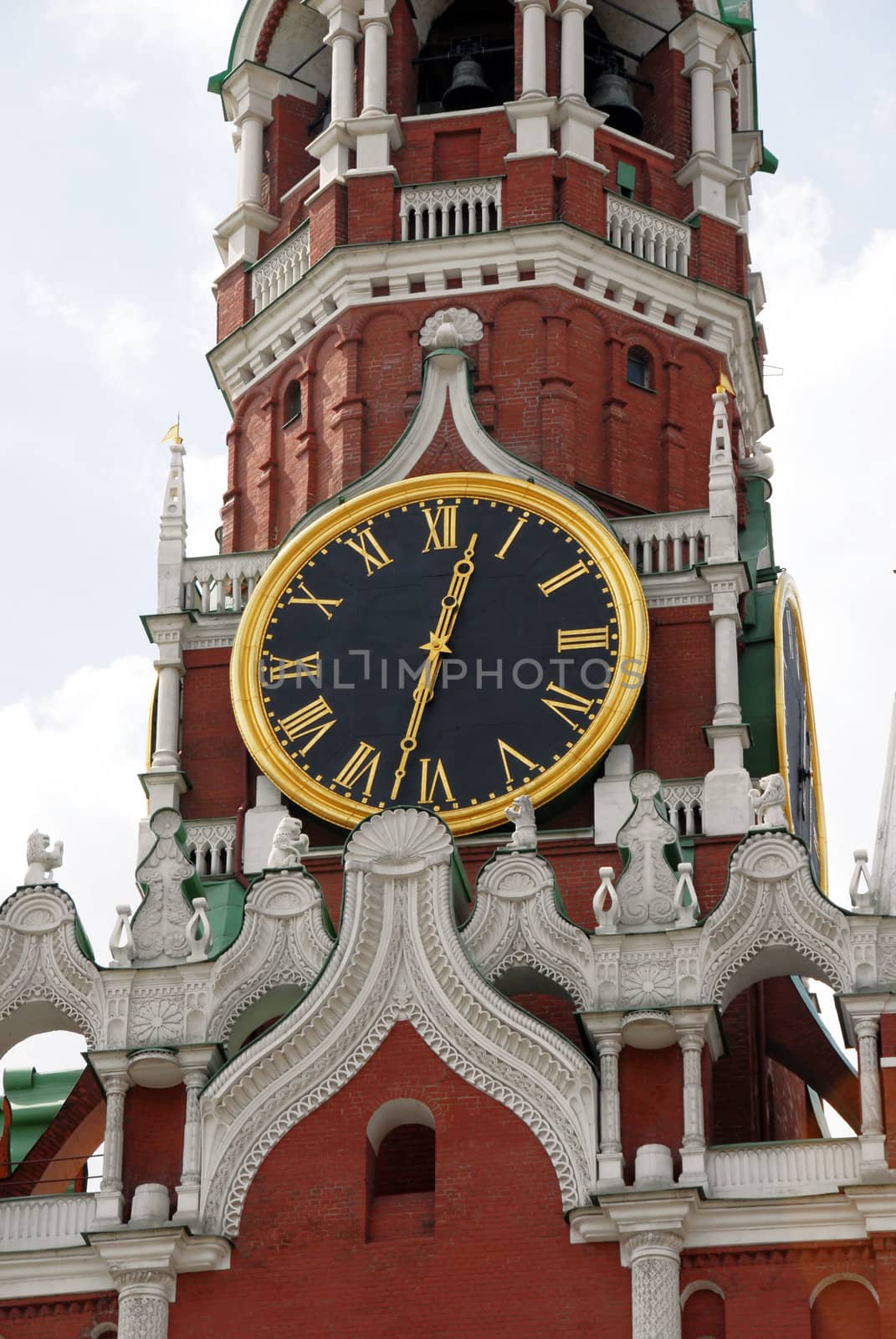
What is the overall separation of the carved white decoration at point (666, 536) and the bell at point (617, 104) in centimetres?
516

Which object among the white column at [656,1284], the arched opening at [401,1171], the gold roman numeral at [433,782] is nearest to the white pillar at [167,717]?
the gold roman numeral at [433,782]

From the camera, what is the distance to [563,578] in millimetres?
35594

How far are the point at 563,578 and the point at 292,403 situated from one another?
4338 mm

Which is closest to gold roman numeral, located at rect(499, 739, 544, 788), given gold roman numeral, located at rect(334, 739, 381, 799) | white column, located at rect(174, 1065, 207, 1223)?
gold roman numeral, located at rect(334, 739, 381, 799)

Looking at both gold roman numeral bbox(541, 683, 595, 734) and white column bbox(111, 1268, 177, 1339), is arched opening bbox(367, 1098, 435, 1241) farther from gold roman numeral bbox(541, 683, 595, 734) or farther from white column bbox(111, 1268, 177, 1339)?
gold roman numeral bbox(541, 683, 595, 734)

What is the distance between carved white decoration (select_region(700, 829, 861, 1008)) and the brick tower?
0.03m

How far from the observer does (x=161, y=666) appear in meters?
36.3

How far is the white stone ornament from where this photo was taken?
109 ft

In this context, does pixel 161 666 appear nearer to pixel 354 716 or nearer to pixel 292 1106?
pixel 354 716

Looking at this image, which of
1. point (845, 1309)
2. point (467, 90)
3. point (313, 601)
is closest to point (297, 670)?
point (313, 601)

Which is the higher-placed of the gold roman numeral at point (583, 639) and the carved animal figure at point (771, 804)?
the gold roman numeral at point (583, 639)

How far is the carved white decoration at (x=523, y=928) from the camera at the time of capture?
1265 inches

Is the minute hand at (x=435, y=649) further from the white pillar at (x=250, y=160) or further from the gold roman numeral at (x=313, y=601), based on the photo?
the white pillar at (x=250, y=160)

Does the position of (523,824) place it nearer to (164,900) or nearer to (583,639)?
(583,639)
